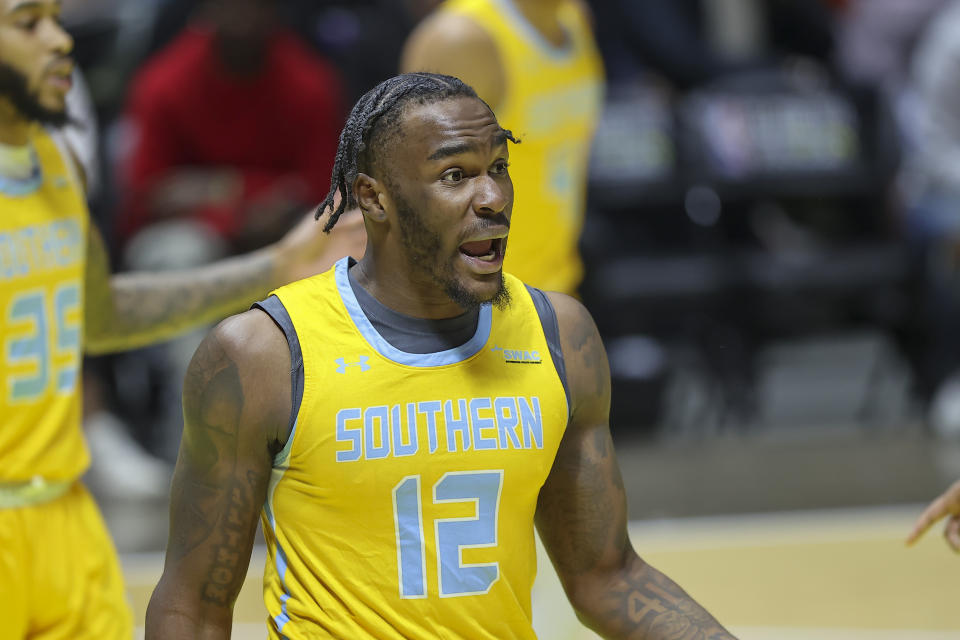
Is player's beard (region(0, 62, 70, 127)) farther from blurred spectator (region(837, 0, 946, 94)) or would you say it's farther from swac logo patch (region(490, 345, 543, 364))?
blurred spectator (region(837, 0, 946, 94))

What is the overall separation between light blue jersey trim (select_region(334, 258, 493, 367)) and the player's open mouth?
165 millimetres

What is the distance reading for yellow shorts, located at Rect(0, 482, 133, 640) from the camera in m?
2.89

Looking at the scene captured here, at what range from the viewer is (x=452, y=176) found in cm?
232

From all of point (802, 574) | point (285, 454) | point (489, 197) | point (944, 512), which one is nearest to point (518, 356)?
point (489, 197)

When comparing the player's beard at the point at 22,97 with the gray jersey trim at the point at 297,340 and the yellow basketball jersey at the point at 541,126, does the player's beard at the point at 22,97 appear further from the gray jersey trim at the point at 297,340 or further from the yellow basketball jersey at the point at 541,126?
the yellow basketball jersey at the point at 541,126

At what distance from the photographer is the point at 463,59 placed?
409 centimetres

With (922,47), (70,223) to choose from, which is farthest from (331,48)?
(70,223)

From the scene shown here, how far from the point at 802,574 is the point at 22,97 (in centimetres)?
360

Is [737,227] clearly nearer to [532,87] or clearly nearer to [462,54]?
[532,87]

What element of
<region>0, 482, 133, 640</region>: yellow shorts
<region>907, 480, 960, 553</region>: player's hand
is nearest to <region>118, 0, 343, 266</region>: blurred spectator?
<region>0, 482, 133, 640</region>: yellow shorts

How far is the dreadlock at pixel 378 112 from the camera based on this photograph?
2.36 metres

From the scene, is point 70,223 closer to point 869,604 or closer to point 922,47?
point 869,604

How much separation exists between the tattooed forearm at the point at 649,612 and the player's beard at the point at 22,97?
153 cm

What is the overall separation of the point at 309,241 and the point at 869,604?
2.96 metres
